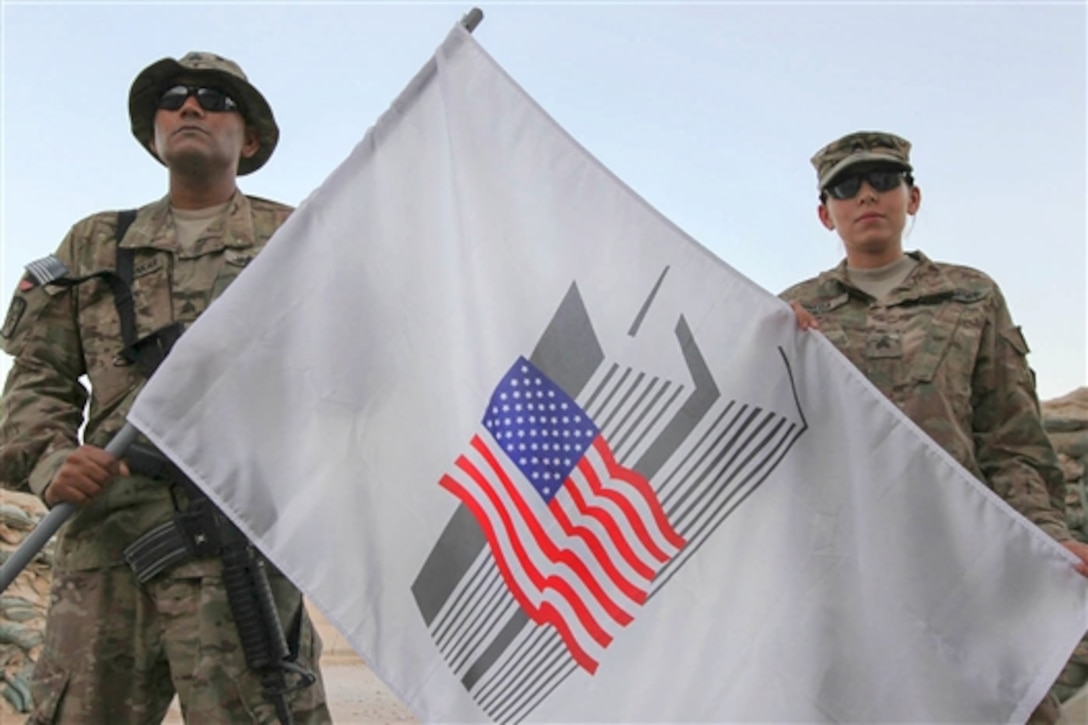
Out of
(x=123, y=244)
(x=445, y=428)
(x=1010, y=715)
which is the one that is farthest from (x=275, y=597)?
(x=1010, y=715)

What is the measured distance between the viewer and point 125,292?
3562 millimetres

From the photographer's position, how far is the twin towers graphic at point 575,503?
271 cm

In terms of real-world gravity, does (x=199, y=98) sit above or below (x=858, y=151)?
below

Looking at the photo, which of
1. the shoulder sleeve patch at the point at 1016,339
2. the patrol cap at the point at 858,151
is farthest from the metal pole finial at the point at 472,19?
the shoulder sleeve patch at the point at 1016,339

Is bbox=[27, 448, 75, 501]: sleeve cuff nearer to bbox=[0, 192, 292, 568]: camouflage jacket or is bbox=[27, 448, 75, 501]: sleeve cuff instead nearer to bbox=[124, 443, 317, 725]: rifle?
bbox=[0, 192, 292, 568]: camouflage jacket

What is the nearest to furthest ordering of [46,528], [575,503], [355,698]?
[575,503], [46,528], [355,698]

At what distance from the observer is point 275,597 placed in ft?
11.3

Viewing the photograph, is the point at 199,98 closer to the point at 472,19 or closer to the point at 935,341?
the point at 472,19

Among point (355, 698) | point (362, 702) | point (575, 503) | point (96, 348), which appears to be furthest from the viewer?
point (355, 698)

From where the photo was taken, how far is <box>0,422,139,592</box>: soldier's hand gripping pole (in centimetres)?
316

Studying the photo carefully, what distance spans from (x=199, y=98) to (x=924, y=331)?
2341 mm

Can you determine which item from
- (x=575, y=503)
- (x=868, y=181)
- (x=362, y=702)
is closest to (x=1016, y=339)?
(x=868, y=181)

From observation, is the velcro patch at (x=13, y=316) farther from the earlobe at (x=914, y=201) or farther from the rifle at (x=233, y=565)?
the earlobe at (x=914, y=201)

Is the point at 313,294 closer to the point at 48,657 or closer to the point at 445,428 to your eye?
the point at 445,428
